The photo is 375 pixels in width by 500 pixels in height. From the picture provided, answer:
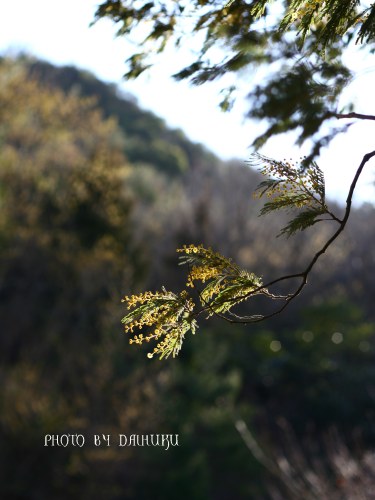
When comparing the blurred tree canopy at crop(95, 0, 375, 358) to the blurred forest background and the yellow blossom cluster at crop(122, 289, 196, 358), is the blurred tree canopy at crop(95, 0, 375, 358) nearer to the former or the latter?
the yellow blossom cluster at crop(122, 289, 196, 358)

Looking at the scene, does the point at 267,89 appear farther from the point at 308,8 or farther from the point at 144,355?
the point at 144,355

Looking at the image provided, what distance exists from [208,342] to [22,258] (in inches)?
278

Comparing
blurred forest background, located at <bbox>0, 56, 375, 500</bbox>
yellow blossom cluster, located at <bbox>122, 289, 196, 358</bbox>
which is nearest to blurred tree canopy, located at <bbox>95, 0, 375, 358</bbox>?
yellow blossom cluster, located at <bbox>122, 289, 196, 358</bbox>

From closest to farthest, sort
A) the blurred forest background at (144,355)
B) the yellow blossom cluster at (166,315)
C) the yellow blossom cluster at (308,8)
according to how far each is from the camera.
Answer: the yellow blossom cluster at (166,315)
the yellow blossom cluster at (308,8)
the blurred forest background at (144,355)

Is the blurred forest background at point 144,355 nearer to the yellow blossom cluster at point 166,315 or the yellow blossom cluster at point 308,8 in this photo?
the yellow blossom cluster at point 166,315

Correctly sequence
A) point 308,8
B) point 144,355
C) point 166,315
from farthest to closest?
point 144,355 → point 308,8 → point 166,315

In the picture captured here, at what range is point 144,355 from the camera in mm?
13805

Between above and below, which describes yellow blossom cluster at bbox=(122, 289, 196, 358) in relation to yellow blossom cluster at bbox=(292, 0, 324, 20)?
below

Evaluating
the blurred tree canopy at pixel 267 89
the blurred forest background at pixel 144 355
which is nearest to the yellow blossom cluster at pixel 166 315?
the blurred tree canopy at pixel 267 89

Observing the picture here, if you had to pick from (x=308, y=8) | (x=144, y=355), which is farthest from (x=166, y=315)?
(x=144, y=355)

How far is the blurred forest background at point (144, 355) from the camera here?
37.4 ft

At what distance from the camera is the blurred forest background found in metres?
11.4

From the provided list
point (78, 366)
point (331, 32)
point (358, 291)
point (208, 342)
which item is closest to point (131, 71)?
point (331, 32)

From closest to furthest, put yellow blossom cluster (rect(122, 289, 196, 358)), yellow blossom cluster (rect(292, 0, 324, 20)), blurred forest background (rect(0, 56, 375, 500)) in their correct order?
yellow blossom cluster (rect(122, 289, 196, 358)) → yellow blossom cluster (rect(292, 0, 324, 20)) → blurred forest background (rect(0, 56, 375, 500))
